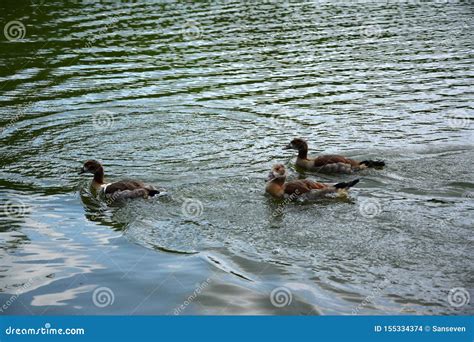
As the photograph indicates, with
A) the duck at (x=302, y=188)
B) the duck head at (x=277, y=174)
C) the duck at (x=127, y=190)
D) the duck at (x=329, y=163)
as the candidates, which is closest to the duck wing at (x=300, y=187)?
the duck at (x=302, y=188)

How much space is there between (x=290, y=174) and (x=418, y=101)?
259 inches

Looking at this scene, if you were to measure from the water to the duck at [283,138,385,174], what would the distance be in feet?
0.84

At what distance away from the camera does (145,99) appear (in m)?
21.2

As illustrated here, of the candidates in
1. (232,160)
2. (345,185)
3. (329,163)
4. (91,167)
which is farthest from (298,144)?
(91,167)

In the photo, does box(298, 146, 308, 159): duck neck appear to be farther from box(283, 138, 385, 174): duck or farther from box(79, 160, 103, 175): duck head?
box(79, 160, 103, 175): duck head

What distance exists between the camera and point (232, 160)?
52.7 ft

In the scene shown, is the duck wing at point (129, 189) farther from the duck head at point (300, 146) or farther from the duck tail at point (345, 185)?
the duck head at point (300, 146)

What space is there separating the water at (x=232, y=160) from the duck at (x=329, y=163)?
10.1 inches

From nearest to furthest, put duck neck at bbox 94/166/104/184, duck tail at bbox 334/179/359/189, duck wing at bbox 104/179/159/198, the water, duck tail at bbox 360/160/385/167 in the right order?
the water → duck wing at bbox 104/179/159/198 → duck tail at bbox 334/179/359/189 → duck neck at bbox 94/166/104/184 → duck tail at bbox 360/160/385/167

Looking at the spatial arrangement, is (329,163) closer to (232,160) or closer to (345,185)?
(345,185)

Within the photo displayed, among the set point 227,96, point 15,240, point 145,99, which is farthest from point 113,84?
point 15,240

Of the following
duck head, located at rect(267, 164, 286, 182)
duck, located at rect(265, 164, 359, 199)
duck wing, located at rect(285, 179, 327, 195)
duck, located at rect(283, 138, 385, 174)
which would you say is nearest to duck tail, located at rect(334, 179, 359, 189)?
duck, located at rect(265, 164, 359, 199)

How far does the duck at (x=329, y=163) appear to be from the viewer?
1542 cm

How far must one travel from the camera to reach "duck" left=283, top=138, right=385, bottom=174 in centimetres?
1542
